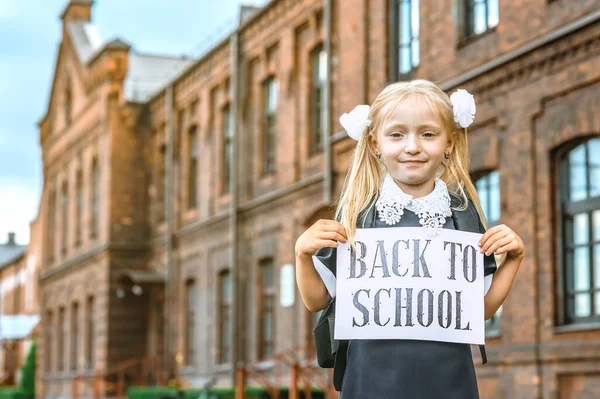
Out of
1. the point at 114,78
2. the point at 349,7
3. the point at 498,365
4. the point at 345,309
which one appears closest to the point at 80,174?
the point at 114,78

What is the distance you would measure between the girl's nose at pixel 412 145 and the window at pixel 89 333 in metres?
32.2

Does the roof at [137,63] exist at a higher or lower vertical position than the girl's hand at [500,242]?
higher

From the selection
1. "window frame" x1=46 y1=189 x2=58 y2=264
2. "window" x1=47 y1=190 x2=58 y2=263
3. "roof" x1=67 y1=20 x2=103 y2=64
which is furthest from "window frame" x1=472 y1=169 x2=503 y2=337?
"window" x1=47 y1=190 x2=58 y2=263

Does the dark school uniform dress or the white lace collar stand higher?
the white lace collar

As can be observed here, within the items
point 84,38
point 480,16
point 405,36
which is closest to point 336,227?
point 480,16

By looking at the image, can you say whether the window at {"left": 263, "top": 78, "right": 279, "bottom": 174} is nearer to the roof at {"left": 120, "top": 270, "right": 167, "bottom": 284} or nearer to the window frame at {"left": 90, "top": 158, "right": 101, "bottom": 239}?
the roof at {"left": 120, "top": 270, "right": 167, "bottom": 284}

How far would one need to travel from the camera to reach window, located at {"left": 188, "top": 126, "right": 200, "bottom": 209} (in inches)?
1188

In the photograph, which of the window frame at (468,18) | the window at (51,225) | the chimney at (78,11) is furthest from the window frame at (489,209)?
the window at (51,225)

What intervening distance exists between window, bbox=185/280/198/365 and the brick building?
7 centimetres

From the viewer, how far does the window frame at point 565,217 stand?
13711mm

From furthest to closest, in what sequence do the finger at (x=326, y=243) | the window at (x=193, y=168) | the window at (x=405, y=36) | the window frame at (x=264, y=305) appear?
1. the window at (x=193, y=168)
2. the window frame at (x=264, y=305)
3. the window at (x=405, y=36)
4. the finger at (x=326, y=243)

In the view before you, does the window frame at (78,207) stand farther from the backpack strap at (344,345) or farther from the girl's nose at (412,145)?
the girl's nose at (412,145)

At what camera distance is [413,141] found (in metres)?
3.95

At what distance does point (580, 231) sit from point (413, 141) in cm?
1035
